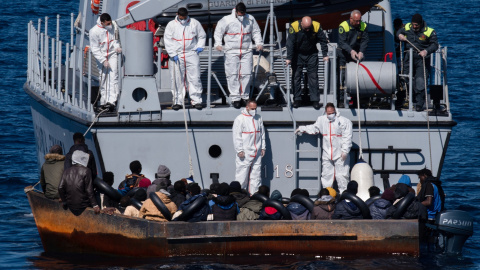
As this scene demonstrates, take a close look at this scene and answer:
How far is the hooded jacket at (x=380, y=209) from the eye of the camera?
15.6m

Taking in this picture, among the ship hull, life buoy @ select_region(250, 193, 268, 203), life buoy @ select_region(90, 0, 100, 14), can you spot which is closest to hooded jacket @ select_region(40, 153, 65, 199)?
the ship hull

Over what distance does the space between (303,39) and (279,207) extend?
11.2ft

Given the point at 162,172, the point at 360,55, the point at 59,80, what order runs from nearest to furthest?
the point at 162,172 < the point at 360,55 < the point at 59,80

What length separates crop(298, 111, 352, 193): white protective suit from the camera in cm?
1683

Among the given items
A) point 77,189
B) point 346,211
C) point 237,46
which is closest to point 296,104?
point 237,46

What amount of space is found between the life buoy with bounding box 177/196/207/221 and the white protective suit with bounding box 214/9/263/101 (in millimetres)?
2856

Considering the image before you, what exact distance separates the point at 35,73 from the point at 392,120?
321 inches

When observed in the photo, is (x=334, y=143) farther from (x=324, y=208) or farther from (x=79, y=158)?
(x=79, y=158)

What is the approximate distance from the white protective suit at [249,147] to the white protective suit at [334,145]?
701 millimetres

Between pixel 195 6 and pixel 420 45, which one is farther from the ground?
pixel 195 6

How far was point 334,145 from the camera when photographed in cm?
1698

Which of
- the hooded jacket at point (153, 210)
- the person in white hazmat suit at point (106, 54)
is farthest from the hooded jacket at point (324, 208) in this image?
the person in white hazmat suit at point (106, 54)

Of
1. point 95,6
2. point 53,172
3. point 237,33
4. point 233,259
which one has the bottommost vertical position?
point 233,259

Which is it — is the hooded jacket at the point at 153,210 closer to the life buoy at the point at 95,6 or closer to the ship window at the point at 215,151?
the ship window at the point at 215,151
